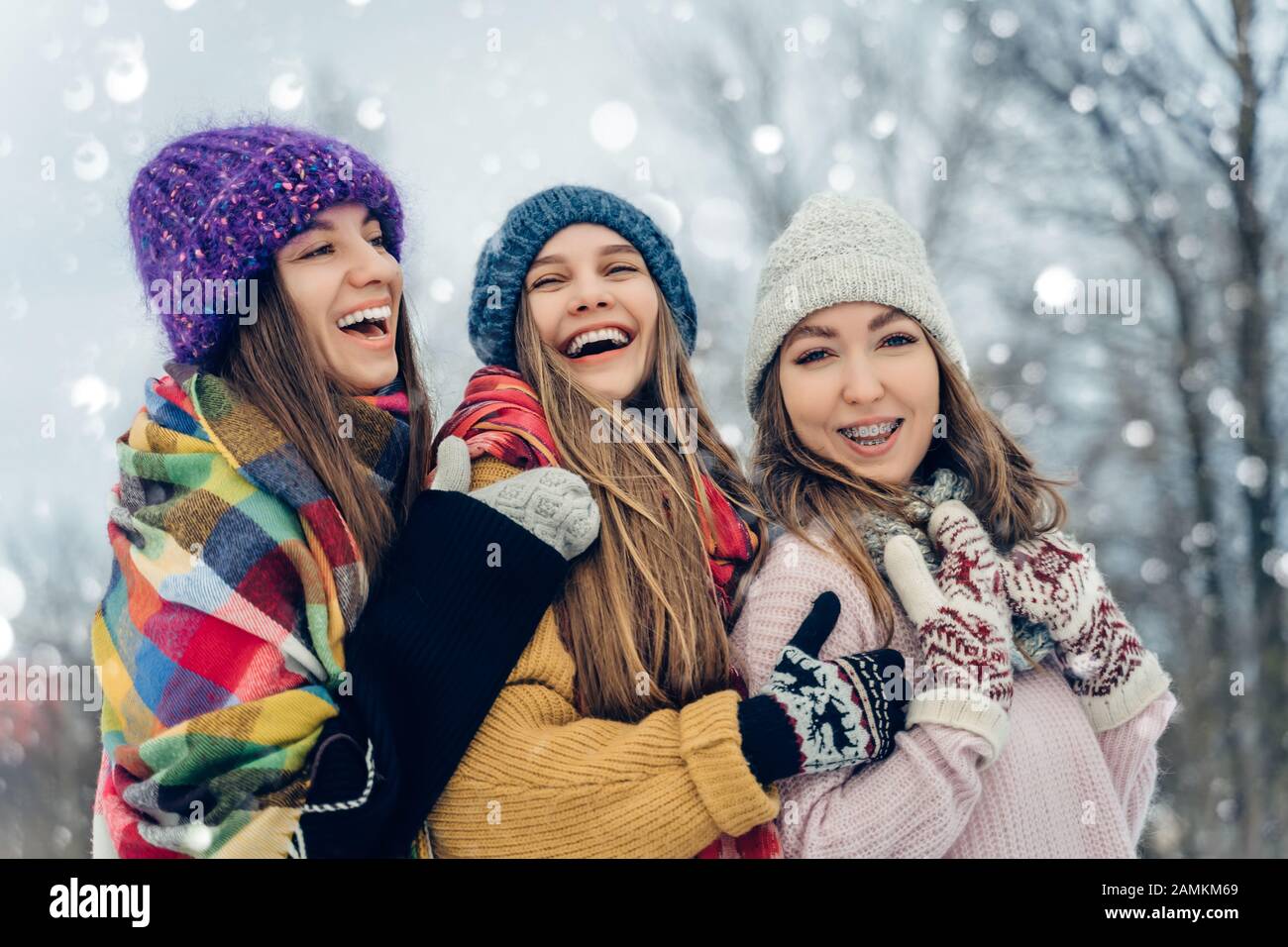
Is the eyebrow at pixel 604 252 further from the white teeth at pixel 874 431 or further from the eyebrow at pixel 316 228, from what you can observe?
the white teeth at pixel 874 431

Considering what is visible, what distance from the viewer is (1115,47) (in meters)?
5.59

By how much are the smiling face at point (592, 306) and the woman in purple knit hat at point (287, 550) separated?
14.5 inches

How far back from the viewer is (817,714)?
6.66 feet

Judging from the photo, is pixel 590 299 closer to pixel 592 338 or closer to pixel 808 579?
pixel 592 338

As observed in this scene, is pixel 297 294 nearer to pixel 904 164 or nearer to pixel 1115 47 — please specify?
pixel 904 164

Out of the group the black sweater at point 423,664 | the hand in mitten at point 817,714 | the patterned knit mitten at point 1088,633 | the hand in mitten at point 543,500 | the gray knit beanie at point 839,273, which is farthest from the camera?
the gray knit beanie at point 839,273

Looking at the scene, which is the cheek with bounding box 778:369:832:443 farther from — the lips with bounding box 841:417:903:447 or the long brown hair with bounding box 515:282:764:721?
the long brown hair with bounding box 515:282:764:721

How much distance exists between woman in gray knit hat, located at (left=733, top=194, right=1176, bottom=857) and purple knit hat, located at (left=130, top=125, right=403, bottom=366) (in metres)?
1.10

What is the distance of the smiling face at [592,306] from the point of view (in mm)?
2480

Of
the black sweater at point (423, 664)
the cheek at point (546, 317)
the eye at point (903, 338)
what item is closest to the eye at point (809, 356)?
the eye at point (903, 338)

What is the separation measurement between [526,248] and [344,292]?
0.44 metres
